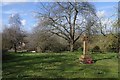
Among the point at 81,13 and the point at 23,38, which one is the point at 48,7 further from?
the point at 23,38

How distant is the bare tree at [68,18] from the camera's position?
17.8 meters

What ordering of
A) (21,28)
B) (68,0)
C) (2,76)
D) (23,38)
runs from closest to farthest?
(2,76) → (68,0) → (21,28) → (23,38)

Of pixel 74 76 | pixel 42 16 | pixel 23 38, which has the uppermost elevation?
pixel 42 16

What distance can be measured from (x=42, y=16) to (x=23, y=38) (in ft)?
13.0

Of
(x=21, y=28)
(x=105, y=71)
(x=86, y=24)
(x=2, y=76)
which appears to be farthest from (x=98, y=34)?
(x=2, y=76)

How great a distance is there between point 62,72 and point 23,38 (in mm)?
14787

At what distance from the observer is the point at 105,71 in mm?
7551

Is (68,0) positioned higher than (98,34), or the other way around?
(68,0)

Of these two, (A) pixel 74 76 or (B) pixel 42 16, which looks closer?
(A) pixel 74 76

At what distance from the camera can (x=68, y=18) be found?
18219mm

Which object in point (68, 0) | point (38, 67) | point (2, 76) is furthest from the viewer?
point (68, 0)

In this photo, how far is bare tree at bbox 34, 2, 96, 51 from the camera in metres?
17.8

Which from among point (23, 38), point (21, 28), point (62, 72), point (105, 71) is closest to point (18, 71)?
point (62, 72)

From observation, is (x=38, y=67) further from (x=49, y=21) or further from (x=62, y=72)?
(x=49, y=21)
